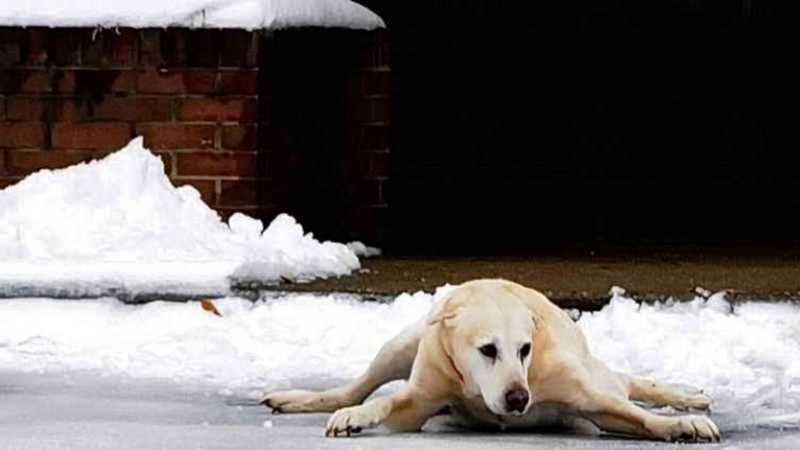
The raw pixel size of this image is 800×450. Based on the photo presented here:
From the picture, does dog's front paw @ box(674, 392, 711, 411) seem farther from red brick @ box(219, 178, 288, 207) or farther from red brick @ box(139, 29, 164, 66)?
red brick @ box(139, 29, 164, 66)

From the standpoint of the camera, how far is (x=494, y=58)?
14.0m

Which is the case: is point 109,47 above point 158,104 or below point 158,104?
above

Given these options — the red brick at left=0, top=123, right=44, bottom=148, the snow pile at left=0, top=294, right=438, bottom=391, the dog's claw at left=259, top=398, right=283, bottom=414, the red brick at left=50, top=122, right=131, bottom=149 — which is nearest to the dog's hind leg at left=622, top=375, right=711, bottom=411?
the dog's claw at left=259, top=398, right=283, bottom=414

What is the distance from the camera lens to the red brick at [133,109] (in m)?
9.48

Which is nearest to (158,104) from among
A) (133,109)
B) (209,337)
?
(133,109)

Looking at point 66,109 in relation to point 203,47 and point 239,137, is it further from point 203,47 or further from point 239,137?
point 239,137

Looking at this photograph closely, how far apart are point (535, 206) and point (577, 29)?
119 cm

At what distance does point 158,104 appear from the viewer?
9.48 meters

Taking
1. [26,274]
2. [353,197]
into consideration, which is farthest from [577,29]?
[26,274]

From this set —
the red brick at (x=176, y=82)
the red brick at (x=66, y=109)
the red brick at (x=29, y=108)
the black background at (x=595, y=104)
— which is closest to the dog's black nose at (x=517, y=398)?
the red brick at (x=176, y=82)

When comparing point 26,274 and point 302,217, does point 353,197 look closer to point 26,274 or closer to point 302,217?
point 302,217

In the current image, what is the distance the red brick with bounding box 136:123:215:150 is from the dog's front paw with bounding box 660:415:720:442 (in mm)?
3829

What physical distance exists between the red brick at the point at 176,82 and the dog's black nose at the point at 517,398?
388cm

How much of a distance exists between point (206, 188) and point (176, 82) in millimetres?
448
